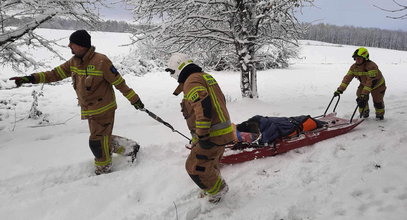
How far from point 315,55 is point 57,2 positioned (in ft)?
122

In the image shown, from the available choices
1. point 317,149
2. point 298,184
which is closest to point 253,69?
point 317,149

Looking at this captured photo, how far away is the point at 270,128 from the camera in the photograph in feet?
16.1

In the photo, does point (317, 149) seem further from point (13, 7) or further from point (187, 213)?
point (13, 7)

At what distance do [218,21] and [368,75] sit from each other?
4.08m

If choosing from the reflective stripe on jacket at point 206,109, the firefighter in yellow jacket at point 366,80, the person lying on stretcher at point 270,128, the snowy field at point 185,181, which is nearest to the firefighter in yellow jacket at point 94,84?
the snowy field at point 185,181

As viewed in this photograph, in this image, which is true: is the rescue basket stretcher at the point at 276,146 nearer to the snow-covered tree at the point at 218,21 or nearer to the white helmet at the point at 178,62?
the white helmet at the point at 178,62

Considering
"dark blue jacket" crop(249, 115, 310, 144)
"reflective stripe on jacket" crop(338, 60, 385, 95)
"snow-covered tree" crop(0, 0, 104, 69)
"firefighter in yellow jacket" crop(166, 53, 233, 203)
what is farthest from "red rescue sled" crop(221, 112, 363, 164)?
"snow-covered tree" crop(0, 0, 104, 69)

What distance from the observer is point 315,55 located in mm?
37688

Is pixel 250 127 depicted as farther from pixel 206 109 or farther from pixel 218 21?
pixel 218 21

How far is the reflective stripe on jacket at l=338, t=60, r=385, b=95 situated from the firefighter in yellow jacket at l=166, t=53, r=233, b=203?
422cm

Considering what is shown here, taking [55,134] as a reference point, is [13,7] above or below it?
above

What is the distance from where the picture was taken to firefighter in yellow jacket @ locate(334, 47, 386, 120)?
Answer: 6.10 m

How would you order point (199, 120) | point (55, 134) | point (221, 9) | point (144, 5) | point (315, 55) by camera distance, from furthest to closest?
point (315, 55), point (221, 9), point (144, 5), point (55, 134), point (199, 120)

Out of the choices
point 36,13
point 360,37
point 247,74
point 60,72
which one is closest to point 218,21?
point 247,74
